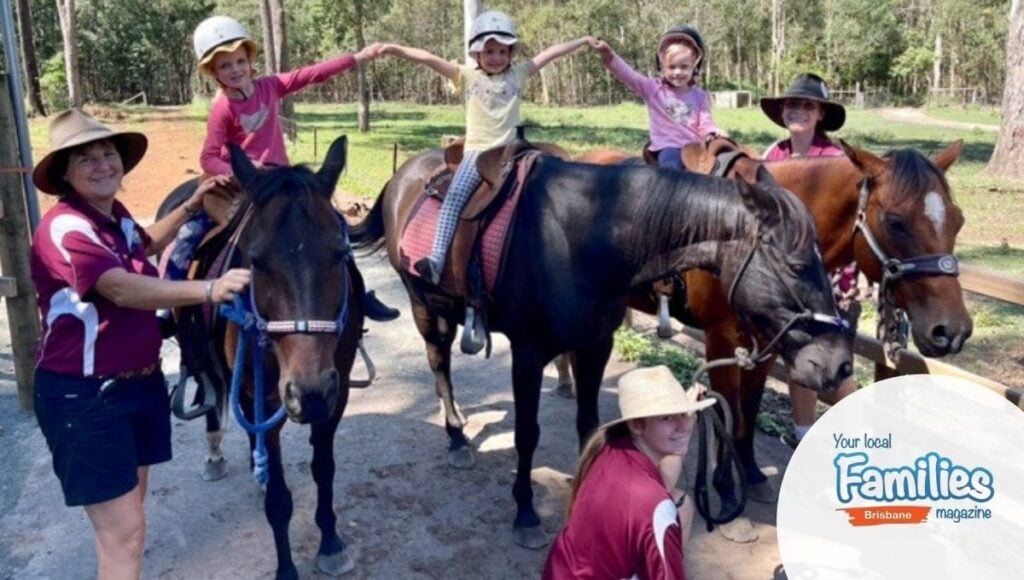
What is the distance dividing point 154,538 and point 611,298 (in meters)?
2.70

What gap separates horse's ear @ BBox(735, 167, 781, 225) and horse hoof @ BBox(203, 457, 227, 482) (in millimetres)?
3475

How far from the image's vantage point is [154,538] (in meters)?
4.16

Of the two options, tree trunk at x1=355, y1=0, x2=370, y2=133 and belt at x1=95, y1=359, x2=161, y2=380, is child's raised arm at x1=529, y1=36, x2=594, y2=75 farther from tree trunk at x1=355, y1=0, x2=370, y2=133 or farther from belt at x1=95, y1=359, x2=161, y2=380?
tree trunk at x1=355, y1=0, x2=370, y2=133

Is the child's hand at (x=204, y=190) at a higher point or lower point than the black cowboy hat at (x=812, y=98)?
lower

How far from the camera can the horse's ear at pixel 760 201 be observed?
316cm

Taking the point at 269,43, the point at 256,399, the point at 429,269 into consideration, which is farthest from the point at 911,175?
the point at 269,43

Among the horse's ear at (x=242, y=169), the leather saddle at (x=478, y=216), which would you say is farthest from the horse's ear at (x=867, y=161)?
the horse's ear at (x=242, y=169)

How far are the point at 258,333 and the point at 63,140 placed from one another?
0.96 metres

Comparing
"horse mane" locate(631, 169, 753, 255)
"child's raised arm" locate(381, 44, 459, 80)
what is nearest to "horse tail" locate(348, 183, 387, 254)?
"child's raised arm" locate(381, 44, 459, 80)

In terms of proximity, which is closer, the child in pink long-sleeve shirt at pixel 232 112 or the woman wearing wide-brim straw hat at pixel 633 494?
the woman wearing wide-brim straw hat at pixel 633 494

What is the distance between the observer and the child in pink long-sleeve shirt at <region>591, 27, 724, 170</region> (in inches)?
195

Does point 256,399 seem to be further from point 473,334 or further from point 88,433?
point 473,334

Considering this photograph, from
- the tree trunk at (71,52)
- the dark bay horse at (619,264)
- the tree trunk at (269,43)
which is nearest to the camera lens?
the dark bay horse at (619,264)

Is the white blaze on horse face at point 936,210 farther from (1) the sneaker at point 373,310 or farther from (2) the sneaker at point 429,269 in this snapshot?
(1) the sneaker at point 373,310
